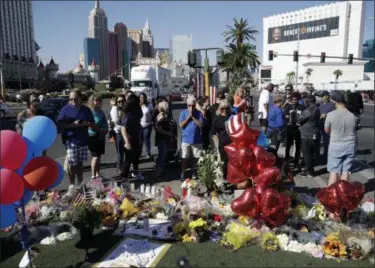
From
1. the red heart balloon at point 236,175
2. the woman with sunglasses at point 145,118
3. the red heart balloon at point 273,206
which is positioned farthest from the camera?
the woman with sunglasses at point 145,118

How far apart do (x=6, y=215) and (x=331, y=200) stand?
11.9 ft

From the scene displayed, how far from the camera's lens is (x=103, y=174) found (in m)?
7.14

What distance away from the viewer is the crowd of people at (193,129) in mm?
5195

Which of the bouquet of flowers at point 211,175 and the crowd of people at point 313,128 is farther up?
the crowd of people at point 313,128

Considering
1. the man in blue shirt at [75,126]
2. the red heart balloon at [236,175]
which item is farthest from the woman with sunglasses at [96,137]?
the red heart balloon at [236,175]

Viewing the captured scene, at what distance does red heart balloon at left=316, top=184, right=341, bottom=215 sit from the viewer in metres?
4.13

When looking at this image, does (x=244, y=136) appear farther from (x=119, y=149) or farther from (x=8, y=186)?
(x=119, y=149)

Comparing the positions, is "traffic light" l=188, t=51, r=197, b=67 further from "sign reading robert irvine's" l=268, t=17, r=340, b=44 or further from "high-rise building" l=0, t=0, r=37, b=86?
"sign reading robert irvine's" l=268, t=17, r=340, b=44

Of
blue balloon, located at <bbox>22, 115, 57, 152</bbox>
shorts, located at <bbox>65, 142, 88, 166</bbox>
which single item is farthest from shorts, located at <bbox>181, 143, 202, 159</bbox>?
blue balloon, located at <bbox>22, 115, 57, 152</bbox>

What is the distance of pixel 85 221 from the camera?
149 inches

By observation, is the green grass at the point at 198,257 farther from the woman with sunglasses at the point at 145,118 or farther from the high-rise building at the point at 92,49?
the high-rise building at the point at 92,49

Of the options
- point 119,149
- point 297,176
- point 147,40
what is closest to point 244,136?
point 297,176

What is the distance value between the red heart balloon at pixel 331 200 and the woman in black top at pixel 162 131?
10.7 ft

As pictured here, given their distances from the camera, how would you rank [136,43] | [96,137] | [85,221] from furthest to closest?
[136,43]
[96,137]
[85,221]
